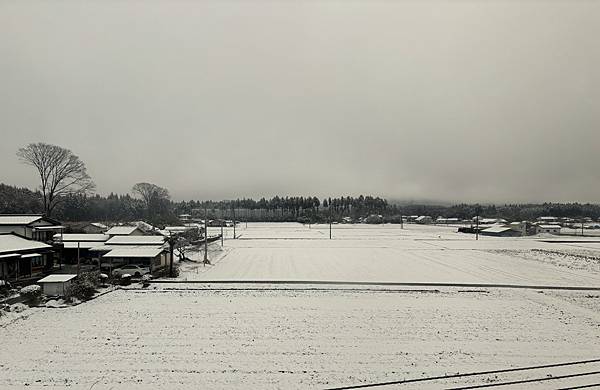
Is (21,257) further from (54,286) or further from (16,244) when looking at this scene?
(54,286)

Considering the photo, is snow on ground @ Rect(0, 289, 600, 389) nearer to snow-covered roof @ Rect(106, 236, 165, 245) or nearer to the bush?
the bush

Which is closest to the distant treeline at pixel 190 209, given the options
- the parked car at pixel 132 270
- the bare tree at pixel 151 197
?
the bare tree at pixel 151 197

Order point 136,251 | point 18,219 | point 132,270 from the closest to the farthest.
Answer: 1. point 132,270
2. point 136,251
3. point 18,219

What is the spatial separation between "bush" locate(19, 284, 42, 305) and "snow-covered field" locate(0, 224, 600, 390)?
2.41 meters

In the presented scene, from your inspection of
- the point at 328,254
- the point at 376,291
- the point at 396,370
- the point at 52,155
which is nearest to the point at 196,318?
the point at 396,370

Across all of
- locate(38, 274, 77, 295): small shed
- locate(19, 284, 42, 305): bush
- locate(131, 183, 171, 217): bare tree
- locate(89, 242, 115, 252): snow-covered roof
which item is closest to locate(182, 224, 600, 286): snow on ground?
locate(89, 242, 115, 252): snow-covered roof

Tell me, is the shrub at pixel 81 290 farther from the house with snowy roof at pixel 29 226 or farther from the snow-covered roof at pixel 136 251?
the house with snowy roof at pixel 29 226

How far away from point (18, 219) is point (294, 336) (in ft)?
87.3

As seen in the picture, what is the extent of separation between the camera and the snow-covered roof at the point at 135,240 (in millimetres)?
31594

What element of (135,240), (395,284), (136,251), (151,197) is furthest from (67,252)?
(151,197)

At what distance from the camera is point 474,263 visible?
112 feet

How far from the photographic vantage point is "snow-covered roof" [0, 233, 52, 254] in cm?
2427

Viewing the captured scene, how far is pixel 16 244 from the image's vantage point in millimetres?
25547

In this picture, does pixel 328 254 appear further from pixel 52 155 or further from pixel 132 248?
pixel 52 155
